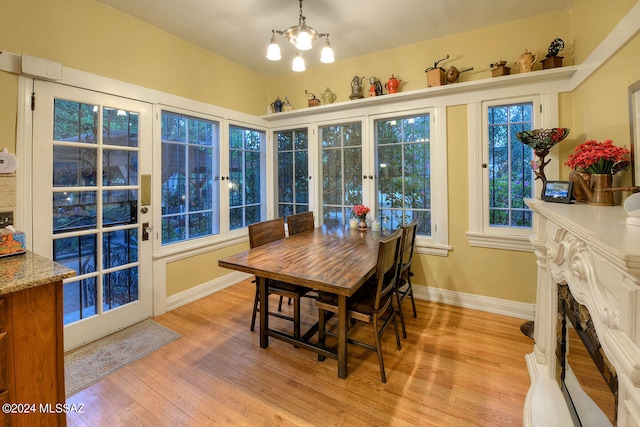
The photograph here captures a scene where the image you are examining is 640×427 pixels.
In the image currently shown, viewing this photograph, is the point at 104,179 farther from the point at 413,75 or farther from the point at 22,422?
the point at 413,75

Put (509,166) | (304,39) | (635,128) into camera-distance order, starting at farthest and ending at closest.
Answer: (509,166), (304,39), (635,128)

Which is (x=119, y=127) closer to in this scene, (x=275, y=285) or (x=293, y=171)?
(x=275, y=285)

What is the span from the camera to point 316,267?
72.0 inches

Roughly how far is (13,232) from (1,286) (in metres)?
0.78

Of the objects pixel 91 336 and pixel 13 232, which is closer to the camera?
pixel 13 232

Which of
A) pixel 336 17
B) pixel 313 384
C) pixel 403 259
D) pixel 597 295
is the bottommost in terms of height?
pixel 313 384

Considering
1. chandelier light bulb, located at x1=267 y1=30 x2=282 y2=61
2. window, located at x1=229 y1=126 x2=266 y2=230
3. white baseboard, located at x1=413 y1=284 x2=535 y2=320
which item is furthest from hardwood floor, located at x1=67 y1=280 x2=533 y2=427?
chandelier light bulb, located at x1=267 y1=30 x2=282 y2=61

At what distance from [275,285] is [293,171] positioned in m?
2.10

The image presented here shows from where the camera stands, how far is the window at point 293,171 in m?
3.92

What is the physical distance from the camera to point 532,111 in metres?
2.63

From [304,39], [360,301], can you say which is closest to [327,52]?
[304,39]

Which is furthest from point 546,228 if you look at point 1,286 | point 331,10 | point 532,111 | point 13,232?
point 13,232

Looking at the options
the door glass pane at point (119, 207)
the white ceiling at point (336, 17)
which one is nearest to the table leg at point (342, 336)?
the door glass pane at point (119, 207)

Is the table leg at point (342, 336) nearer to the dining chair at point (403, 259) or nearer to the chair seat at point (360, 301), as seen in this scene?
the chair seat at point (360, 301)
